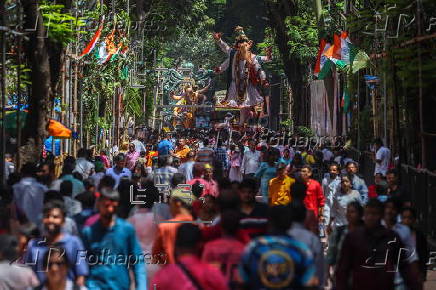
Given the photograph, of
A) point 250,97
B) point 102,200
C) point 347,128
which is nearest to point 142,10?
point 250,97

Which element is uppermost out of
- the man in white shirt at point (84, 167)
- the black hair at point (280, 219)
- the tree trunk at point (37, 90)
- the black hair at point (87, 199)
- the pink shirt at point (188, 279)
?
the tree trunk at point (37, 90)

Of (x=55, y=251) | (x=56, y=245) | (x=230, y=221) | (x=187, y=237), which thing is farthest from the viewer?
(x=56, y=245)

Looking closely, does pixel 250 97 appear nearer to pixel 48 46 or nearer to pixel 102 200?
pixel 48 46

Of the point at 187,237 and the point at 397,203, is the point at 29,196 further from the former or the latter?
the point at 187,237

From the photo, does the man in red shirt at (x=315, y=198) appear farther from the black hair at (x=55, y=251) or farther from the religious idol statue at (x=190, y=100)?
the religious idol statue at (x=190, y=100)

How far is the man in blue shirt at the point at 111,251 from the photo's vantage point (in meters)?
8.33

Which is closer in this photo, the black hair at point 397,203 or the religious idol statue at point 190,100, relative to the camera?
the black hair at point 397,203

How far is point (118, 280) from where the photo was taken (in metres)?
8.34

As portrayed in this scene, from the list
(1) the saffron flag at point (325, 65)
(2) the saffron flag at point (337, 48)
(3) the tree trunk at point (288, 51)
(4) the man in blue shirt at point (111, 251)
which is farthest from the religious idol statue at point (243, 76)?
(4) the man in blue shirt at point (111, 251)

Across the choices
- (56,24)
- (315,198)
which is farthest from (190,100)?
(315,198)

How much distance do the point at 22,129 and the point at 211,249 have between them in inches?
556

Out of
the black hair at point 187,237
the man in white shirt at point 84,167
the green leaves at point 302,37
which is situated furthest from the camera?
the green leaves at point 302,37

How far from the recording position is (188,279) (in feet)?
22.1

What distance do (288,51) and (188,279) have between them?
39.8 m
